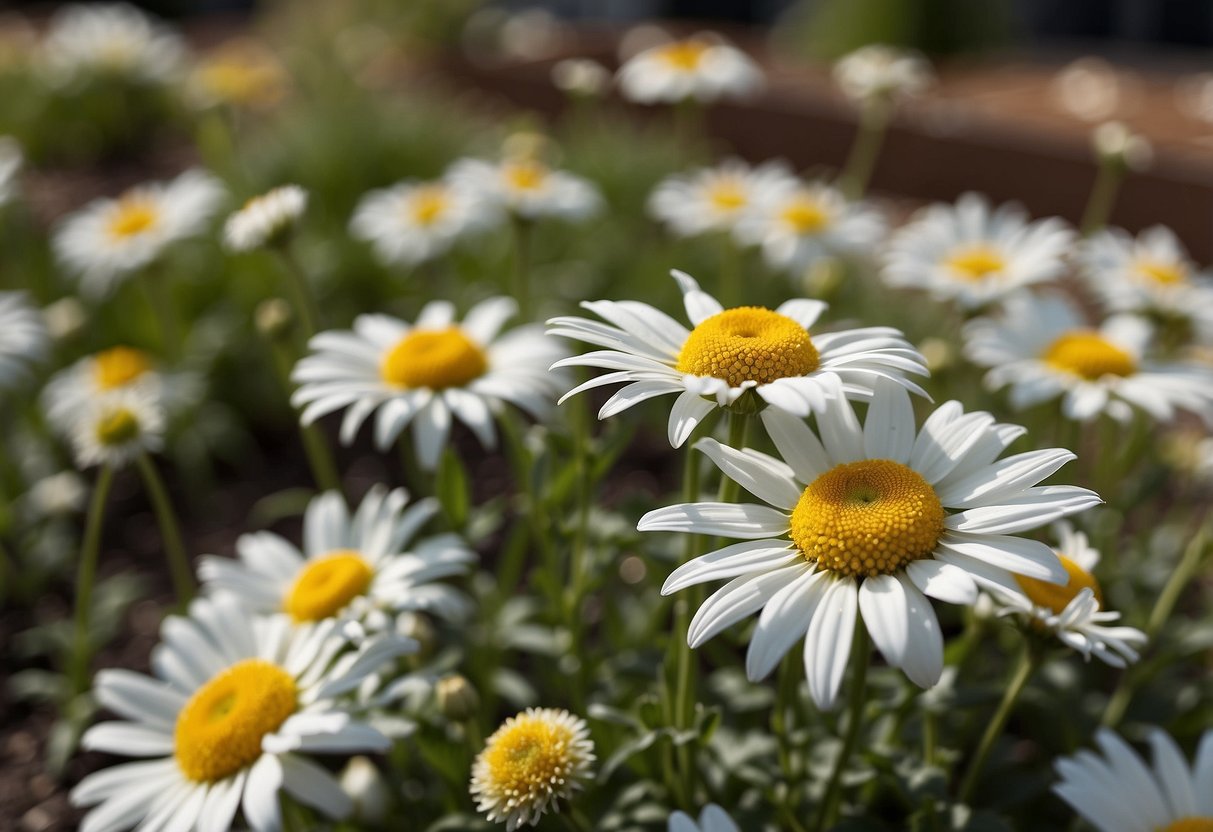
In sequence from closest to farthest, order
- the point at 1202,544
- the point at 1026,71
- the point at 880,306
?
the point at 1202,544 → the point at 880,306 → the point at 1026,71

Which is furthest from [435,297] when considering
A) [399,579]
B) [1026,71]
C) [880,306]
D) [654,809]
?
[1026,71]

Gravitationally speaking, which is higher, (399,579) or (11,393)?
(399,579)

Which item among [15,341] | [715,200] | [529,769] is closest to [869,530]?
[529,769]

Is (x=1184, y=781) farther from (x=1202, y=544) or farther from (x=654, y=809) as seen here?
(x=654, y=809)

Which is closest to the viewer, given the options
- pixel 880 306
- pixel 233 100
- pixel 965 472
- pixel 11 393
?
pixel 965 472

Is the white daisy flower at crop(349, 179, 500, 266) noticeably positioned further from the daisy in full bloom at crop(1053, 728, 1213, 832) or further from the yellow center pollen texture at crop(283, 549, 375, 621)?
the daisy in full bloom at crop(1053, 728, 1213, 832)

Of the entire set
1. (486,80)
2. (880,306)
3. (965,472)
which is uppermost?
(965,472)

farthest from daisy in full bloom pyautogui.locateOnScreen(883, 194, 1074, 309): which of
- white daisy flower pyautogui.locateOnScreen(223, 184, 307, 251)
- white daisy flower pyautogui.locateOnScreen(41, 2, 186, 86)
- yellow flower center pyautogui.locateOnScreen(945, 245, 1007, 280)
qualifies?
white daisy flower pyautogui.locateOnScreen(41, 2, 186, 86)
